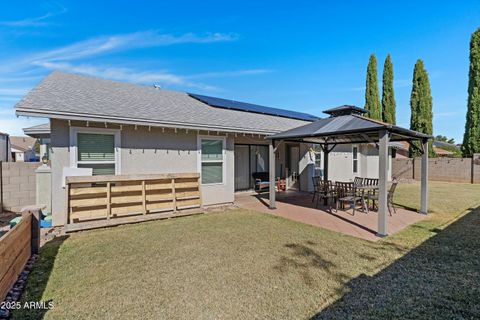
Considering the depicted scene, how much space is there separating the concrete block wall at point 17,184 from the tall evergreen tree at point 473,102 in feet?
83.2

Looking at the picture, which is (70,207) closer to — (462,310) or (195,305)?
(195,305)

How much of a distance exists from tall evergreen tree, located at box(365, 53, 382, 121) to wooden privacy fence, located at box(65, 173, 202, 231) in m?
21.4

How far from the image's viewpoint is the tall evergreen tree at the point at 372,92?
23391 millimetres

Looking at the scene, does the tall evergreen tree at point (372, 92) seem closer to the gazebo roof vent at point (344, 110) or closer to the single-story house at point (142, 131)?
the single-story house at point (142, 131)

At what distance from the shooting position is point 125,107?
777 centimetres

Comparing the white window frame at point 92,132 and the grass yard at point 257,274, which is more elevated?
the white window frame at point 92,132

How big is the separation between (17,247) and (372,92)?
2669 cm

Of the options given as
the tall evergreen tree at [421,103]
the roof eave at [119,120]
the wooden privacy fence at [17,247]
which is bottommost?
the wooden privacy fence at [17,247]

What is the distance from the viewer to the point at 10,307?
292 cm

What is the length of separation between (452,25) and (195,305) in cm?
1459

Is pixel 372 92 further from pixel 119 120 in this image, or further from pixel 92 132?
pixel 92 132

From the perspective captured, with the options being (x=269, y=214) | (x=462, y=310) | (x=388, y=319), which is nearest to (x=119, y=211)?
(x=269, y=214)

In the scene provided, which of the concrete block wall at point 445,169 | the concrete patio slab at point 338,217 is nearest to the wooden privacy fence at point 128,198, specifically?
the concrete patio slab at point 338,217

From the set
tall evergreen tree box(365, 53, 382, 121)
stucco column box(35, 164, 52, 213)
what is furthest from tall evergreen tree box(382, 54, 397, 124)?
stucco column box(35, 164, 52, 213)
